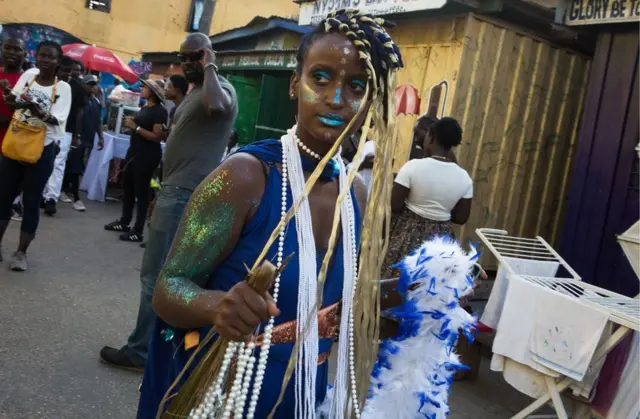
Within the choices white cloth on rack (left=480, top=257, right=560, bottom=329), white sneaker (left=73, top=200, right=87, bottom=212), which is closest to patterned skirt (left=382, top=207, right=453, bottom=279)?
white cloth on rack (left=480, top=257, right=560, bottom=329)

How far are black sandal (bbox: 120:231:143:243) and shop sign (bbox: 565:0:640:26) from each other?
5.05m

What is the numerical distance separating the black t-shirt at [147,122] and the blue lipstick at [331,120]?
233 inches

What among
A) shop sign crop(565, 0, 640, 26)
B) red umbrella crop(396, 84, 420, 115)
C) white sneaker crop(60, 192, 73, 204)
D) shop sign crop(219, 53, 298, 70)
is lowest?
white sneaker crop(60, 192, 73, 204)

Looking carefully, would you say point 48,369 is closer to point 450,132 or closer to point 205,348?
point 205,348

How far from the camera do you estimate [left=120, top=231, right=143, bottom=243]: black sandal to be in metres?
7.16

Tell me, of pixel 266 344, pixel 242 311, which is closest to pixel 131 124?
pixel 266 344

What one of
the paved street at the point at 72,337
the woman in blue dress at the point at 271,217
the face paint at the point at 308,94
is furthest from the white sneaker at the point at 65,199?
the face paint at the point at 308,94

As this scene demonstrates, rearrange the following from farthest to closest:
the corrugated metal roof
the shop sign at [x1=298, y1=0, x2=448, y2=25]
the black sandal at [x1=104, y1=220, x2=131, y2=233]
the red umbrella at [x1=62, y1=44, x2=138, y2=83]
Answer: the red umbrella at [x1=62, y1=44, x2=138, y2=83]
the corrugated metal roof
the black sandal at [x1=104, y1=220, x2=131, y2=233]
the shop sign at [x1=298, y1=0, x2=448, y2=25]

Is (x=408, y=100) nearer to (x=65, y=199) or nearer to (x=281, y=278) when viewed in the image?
(x=65, y=199)

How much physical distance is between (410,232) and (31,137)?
9.78 feet

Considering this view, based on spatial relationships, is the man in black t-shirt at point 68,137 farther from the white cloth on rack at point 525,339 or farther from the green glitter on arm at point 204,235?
the green glitter on arm at point 204,235

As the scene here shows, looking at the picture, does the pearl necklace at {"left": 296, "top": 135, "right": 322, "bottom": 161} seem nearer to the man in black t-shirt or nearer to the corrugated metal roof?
the man in black t-shirt

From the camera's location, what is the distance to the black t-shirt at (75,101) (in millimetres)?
7662

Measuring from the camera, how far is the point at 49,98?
16.9 ft
